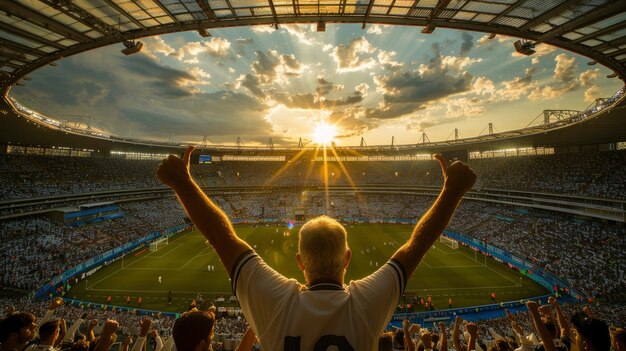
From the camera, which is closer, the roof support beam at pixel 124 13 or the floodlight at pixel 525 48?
the roof support beam at pixel 124 13

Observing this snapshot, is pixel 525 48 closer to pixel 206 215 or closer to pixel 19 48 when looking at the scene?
pixel 206 215

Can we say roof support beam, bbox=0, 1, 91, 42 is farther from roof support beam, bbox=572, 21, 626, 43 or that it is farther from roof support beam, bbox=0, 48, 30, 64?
roof support beam, bbox=572, 21, 626, 43

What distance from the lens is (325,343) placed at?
4.84ft

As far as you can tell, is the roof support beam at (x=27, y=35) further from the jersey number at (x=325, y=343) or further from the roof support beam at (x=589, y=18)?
the roof support beam at (x=589, y=18)

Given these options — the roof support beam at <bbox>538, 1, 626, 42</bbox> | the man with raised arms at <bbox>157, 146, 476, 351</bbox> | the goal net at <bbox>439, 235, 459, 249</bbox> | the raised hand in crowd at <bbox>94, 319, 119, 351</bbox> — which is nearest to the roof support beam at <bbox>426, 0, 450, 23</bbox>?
the roof support beam at <bbox>538, 1, 626, 42</bbox>

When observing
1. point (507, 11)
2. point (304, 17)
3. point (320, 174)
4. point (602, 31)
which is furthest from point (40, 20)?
point (320, 174)

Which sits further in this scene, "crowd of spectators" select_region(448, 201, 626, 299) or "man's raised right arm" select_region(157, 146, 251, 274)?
"crowd of spectators" select_region(448, 201, 626, 299)

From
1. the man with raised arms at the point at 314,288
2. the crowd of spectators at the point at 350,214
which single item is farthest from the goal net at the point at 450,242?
the man with raised arms at the point at 314,288

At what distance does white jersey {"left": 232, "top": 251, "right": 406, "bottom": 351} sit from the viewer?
149 centimetres

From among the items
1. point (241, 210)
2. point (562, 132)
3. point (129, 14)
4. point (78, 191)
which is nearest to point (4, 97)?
point (129, 14)

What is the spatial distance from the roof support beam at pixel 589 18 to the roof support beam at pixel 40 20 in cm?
1884

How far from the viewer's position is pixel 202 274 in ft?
104

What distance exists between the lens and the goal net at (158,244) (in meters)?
39.8

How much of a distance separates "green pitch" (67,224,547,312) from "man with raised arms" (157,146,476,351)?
26.4 m
